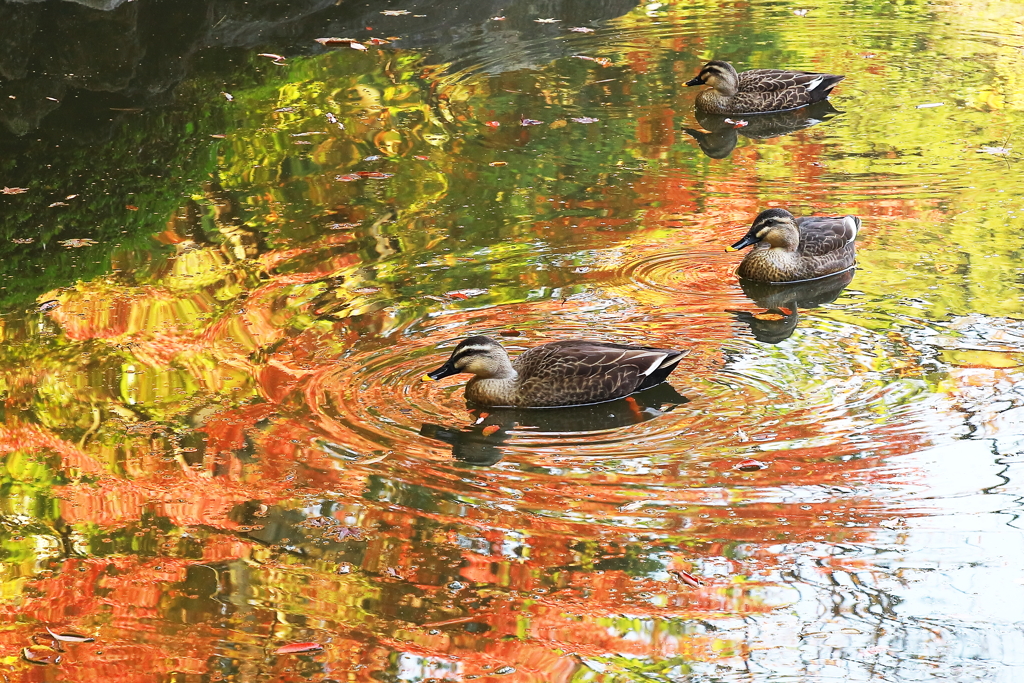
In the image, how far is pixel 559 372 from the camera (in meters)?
7.73

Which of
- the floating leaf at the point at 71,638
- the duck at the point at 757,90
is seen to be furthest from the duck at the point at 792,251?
the floating leaf at the point at 71,638

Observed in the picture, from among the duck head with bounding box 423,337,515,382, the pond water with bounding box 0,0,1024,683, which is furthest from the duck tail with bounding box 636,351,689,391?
the duck head with bounding box 423,337,515,382

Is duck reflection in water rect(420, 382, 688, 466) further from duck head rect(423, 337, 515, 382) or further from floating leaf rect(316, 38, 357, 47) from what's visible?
floating leaf rect(316, 38, 357, 47)

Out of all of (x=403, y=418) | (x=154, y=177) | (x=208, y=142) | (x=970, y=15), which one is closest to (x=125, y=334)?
(x=403, y=418)

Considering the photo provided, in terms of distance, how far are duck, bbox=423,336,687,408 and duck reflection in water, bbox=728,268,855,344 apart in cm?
117

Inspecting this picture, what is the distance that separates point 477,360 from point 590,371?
0.70m

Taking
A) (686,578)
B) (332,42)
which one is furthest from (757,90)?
(686,578)

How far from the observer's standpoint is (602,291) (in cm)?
919

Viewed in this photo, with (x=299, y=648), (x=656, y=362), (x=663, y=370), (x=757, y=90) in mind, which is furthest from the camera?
(x=757, y=90)

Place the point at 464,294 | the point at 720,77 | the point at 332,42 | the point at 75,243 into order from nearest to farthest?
the point at 464,294
the point at 75,243
the point at 720,77
the point at 332,42

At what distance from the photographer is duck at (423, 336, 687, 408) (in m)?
7.70

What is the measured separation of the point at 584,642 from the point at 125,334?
4600mm

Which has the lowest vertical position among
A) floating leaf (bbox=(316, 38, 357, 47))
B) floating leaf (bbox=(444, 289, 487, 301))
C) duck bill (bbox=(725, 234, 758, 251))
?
floating leaf (bbox=(444, 289, 487, 301))

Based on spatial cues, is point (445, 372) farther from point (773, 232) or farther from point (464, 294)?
point (773, 232)
